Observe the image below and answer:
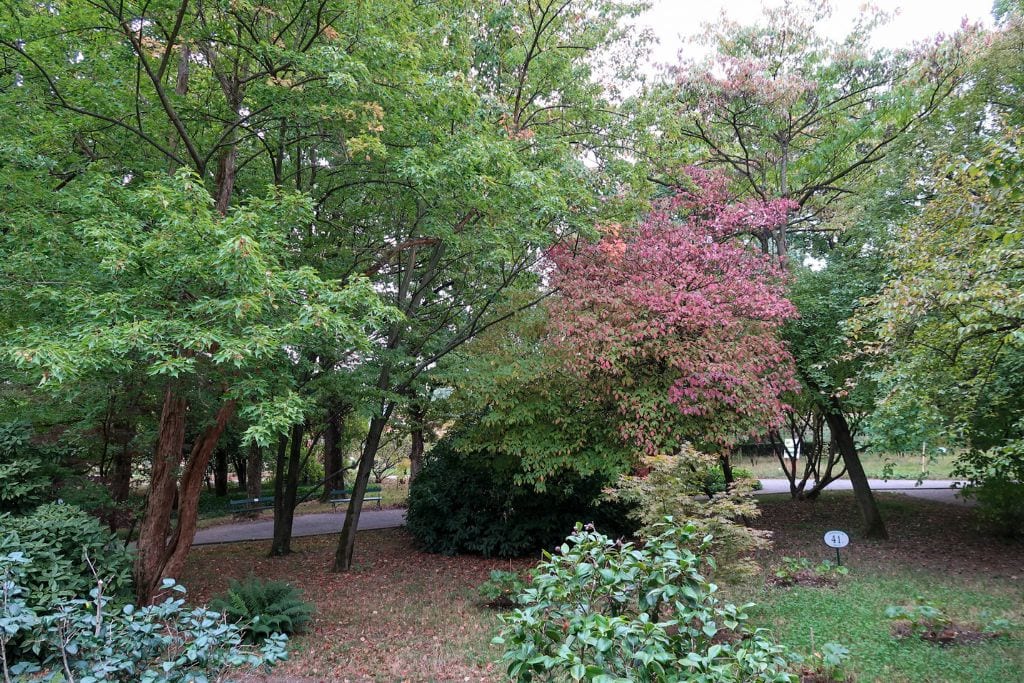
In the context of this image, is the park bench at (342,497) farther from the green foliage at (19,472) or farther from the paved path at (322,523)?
the green foliage at (19,472)

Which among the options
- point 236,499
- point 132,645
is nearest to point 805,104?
point 132,645

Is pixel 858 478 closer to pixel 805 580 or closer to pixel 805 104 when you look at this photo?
pixel 805 580

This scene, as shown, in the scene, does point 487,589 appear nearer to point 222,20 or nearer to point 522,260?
point 522,260

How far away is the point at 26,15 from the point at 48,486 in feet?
15.2

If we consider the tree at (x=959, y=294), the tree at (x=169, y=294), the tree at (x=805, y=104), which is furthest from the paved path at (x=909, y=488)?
the tree at (x=169, y=294)

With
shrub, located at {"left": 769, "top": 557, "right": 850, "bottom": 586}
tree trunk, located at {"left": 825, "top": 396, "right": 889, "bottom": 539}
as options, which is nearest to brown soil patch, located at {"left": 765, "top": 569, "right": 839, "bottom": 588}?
shrub, located at {"left": 769, "top": 557, "right": 850, "bottom": 586}

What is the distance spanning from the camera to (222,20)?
19.1ft

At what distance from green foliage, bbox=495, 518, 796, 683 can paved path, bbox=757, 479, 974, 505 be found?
46.5ft

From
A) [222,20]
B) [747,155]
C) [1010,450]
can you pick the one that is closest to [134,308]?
[222,20]

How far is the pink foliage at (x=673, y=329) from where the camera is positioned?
716 cm

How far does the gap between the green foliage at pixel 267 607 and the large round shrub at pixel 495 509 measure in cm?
369

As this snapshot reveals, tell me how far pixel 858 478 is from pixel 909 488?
10.0 metres

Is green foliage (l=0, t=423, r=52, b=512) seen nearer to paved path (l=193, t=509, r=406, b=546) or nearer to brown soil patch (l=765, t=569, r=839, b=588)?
paved path (l=193, t=509, r=406, b=546)

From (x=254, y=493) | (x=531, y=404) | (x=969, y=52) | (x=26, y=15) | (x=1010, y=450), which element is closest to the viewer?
(x=1010, y=450)
